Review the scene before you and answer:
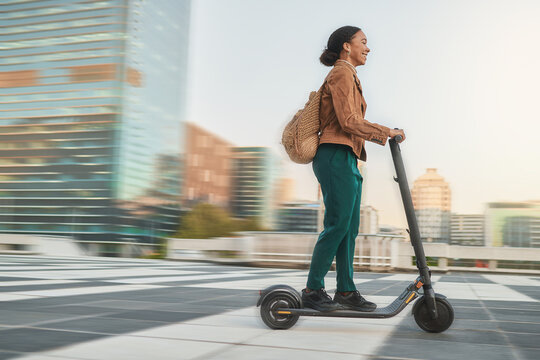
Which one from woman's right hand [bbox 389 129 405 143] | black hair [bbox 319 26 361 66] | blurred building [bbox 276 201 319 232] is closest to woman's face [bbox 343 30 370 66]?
black hair [bbox 319 26 361 66]

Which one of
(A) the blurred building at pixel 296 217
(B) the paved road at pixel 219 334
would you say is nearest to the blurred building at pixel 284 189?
(A) the blurred building at pixel 296 217

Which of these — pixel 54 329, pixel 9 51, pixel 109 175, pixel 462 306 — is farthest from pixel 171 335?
pixel 9 51

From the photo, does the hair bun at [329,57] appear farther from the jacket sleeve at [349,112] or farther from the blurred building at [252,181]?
the blurred building at [252,181]

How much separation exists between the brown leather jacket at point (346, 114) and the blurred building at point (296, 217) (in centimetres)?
14360

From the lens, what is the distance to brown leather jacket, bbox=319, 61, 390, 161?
2.69 m

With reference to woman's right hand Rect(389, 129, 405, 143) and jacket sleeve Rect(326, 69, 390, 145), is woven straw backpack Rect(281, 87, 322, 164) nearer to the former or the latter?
jacket sleeve Rect(326, 69, 390, 145)

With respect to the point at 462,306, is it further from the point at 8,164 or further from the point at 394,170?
the point at 8,164

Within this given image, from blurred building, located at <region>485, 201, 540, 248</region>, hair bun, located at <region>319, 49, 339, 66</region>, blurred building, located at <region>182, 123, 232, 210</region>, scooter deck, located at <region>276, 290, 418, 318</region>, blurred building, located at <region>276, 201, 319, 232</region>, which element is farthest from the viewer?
blurred building, located at <region>485, 201, 540, 248</region>

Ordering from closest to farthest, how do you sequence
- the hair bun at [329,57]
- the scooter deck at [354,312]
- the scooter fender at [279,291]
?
the scooter deck at [354,312] → the scooter fender at [279,291] → the hair bun at [329,57]

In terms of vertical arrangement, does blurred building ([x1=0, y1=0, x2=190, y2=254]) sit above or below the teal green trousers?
above

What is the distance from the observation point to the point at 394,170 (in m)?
2.80

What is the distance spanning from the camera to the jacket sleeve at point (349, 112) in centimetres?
269

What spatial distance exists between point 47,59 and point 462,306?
383 feet

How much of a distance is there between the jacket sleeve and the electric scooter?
110mm
